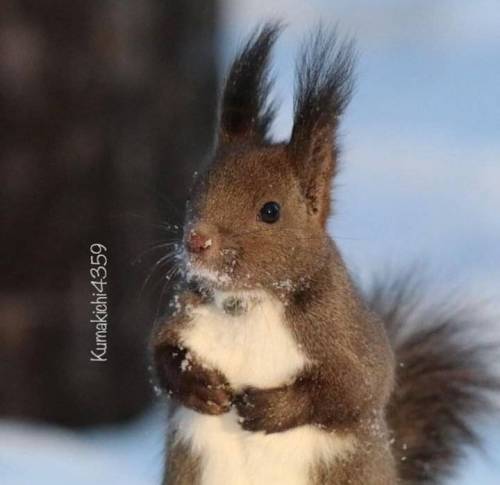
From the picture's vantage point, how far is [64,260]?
11.3ft

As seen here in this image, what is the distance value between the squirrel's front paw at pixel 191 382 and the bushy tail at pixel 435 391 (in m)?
0.46

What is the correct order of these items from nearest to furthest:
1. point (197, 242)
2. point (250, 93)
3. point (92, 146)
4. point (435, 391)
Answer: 1. point (197, 242)
2. point (250, 93)
3. point (435, 391)
4. point (92, 146)

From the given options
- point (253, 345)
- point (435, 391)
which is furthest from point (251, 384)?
point (435, 391)

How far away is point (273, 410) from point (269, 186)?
283 mm

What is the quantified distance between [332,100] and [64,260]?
5.71 feet

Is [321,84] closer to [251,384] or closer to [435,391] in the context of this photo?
[251,384]

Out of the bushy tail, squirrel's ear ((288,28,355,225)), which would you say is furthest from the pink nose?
the bushy tail

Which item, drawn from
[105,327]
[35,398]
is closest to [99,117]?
[105,327]

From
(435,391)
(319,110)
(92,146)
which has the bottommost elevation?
(435,391)

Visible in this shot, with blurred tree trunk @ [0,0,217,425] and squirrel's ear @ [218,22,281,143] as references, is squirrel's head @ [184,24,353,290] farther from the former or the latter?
blurred tree trunk @ [0,0,217,425]

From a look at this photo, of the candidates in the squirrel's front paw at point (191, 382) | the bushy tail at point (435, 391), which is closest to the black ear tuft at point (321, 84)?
the squirrel's front paw at point (191, 382)

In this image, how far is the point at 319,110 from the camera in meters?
1.82

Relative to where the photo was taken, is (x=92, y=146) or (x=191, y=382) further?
(x=92, y=146)

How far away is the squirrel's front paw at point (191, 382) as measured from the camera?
5.99 ft
